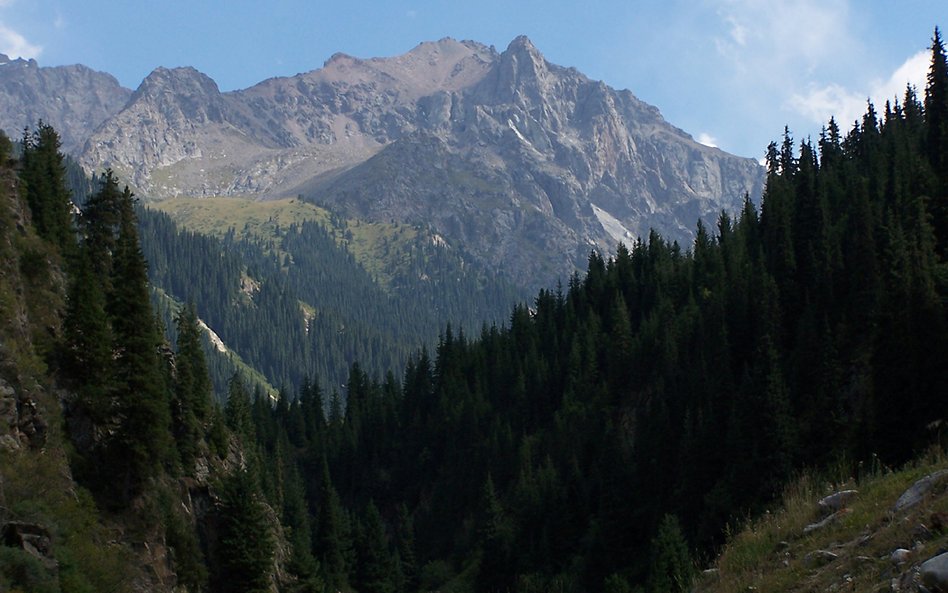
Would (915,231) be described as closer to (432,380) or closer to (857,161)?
(857,161)

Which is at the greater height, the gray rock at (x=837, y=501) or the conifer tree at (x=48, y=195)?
the conifer tree at (x=48, y=195)

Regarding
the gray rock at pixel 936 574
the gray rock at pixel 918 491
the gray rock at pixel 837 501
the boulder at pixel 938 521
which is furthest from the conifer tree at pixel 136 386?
the gray rock at pixel 936 574

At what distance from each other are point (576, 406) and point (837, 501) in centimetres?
10370

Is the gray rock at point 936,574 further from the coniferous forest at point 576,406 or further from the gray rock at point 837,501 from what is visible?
the coniferous forest at point 576,406

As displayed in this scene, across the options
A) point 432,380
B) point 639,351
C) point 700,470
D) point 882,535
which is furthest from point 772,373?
point 432,380

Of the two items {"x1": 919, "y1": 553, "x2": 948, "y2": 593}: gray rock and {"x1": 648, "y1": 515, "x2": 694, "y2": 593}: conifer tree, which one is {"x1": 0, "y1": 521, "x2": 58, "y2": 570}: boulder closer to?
{"x1": 648, "y1": 515, "x2": 694, "y2": 593}: conifer tree

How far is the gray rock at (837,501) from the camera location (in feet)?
62.5

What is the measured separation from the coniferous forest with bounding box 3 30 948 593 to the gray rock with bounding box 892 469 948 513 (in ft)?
22.6

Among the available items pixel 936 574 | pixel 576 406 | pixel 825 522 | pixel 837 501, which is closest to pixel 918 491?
pixel 825 522

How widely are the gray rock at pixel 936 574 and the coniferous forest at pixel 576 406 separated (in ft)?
31.8

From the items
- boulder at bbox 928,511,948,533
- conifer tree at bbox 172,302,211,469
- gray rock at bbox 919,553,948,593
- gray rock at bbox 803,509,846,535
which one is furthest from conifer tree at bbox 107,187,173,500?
gray rock at bbox 919,553,948,593

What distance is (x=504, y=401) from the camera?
479 ft

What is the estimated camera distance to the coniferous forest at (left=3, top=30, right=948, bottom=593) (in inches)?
2076

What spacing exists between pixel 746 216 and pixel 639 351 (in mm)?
36531
